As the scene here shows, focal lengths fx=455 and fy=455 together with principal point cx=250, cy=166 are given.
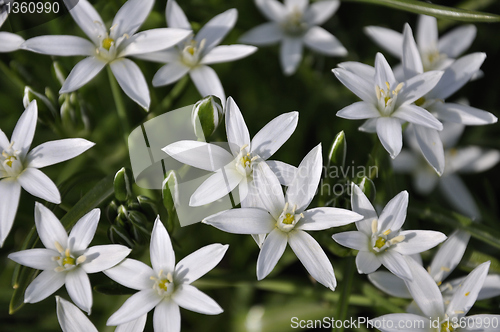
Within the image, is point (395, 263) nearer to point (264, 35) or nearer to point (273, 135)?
point (273, 135)

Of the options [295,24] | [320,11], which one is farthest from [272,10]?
[320,11]

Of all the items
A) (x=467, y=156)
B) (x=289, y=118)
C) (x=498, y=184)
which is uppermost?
(x=289, y=118)

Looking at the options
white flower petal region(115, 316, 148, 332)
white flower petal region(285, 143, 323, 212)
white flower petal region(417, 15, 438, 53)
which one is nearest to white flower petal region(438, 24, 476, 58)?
white flower petal region(417, 15, 438, 53)

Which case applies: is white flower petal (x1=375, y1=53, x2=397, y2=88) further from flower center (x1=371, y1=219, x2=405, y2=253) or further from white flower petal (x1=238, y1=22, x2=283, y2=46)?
white flower petal (x1=238, y1=22, x2=283, y2=46)

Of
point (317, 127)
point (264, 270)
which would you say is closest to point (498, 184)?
point (317, 127)

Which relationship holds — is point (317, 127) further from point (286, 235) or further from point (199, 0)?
point (286, 235)

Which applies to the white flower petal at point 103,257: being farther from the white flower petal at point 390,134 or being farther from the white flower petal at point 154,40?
the white flower petal at point 390,134

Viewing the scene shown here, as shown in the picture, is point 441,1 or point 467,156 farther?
point 441,1
